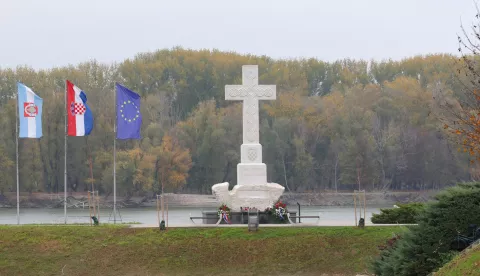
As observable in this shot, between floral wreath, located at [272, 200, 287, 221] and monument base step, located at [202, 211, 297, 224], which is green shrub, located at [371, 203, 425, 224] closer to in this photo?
floral wreath, located at [272, 200, 287, 221]

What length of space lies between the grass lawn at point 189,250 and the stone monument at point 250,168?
3.89 metres

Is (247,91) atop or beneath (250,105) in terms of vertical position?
atop

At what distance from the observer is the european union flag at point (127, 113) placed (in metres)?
40.4

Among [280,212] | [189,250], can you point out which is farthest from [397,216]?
[189,250]

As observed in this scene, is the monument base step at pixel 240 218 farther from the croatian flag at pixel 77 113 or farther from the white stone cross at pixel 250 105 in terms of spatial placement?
the croatian flag at pixel 77 113

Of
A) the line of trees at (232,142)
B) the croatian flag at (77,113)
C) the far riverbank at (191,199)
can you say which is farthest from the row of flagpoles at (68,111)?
the line of trees at (232,142)

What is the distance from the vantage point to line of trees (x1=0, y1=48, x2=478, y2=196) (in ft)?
276

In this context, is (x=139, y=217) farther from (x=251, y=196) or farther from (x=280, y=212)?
(x=280, y=212)

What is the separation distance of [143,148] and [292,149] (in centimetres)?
1350

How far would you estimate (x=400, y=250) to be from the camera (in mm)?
21016

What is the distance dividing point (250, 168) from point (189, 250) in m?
7.10

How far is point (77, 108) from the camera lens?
130 ft

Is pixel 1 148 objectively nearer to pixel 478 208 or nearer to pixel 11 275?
pixel 11 275

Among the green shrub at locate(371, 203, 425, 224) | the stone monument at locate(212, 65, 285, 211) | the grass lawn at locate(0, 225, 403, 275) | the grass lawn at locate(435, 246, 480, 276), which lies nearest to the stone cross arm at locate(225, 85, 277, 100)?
the stone monument at locate(212, 65, 285, 211)
